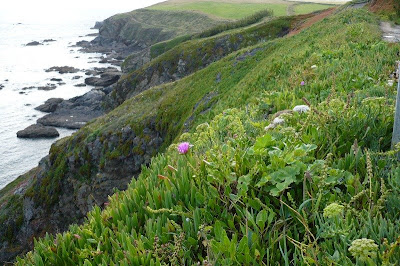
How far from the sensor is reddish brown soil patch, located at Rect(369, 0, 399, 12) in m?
23.8

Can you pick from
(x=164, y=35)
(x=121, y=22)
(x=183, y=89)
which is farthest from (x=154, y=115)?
(x=121, y=22)

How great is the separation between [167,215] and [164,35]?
398 ft

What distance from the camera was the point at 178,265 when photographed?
127 inches

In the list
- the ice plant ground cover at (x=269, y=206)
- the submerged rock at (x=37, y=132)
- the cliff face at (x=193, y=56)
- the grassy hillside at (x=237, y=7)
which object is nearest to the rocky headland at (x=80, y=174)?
the cliff face at (x=193, y=56)

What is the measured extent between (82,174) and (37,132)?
28408 mm

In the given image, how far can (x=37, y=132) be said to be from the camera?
2125 inches

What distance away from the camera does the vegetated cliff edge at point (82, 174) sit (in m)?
27.7

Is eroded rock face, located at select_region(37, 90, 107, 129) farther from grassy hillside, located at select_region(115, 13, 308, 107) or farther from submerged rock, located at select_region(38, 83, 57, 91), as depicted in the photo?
submerged rock, located at select_region(38, 83, 57, 91)

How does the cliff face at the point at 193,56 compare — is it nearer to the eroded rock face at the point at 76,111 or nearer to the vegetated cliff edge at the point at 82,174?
the eroded rock face at the point at 76,111

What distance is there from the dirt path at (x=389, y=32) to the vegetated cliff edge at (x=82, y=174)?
38.3 feet

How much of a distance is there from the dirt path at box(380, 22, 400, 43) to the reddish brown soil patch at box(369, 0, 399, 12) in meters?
4.34

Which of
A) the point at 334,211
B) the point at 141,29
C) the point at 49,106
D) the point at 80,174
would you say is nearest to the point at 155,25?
the point at 141,29

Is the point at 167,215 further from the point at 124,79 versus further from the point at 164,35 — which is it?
the point at 164,35

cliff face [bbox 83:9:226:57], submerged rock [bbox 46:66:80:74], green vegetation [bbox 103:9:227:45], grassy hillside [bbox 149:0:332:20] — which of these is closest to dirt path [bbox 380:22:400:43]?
submerged rock [bbox 46:66:80:74]
